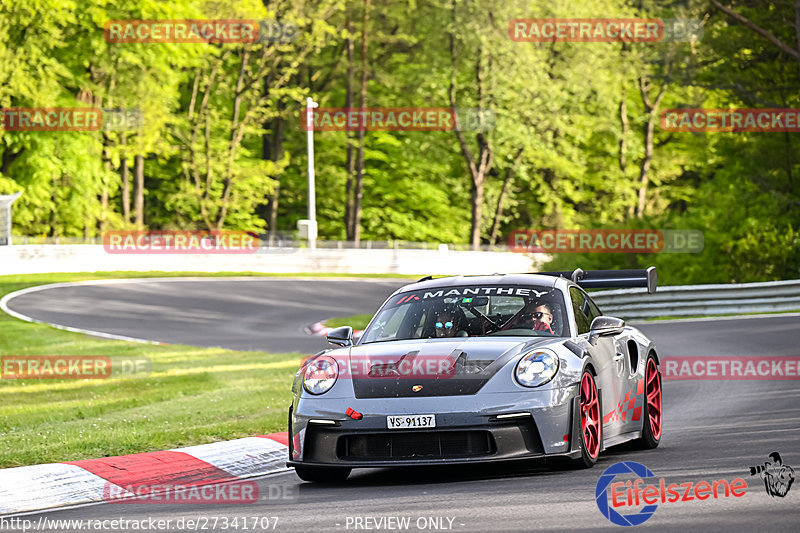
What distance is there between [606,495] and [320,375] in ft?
7.81

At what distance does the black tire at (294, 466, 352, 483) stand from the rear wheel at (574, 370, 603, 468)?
1.62 m

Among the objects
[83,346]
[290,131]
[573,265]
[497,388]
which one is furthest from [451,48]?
[497,388]

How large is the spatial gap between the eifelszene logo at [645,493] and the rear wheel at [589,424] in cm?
41

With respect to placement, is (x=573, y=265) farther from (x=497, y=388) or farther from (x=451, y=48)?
(x=451, y=48)

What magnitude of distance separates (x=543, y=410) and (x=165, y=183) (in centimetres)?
6062

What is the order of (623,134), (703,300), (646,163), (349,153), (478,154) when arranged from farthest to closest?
(646,163) < (623,134) < (349,153) < (478,154) < (703,300)

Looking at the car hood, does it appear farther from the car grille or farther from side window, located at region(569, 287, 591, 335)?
side window, located at region(569, 287, 591, 335)

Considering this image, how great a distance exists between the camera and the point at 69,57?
56.0 metres

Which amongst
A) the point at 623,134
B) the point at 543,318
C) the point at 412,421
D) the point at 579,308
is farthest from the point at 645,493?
the point at 623,134

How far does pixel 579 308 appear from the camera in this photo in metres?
10.1

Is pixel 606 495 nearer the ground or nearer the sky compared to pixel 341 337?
nearer the ground

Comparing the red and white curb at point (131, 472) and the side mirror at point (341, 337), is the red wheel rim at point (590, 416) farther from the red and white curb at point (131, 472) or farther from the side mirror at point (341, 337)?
the red and white curb at point (131, 472)

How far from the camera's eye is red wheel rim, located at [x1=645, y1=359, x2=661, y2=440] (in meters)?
10.6

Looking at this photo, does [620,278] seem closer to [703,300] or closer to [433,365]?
[433,365]
